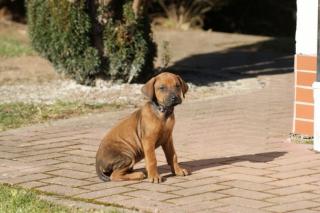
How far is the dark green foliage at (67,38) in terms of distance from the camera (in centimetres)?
1195

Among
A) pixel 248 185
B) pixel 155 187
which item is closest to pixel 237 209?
pixel 248 185

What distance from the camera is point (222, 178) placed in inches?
280

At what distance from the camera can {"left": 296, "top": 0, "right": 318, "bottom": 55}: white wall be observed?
8469mm

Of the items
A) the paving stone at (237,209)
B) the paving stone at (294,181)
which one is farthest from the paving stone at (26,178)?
the paving stone at (294,181)

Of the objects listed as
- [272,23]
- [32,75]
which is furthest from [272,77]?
[272,23]

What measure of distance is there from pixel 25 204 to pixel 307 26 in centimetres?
376

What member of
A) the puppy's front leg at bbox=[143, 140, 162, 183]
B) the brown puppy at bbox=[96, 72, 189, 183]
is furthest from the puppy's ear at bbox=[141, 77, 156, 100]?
the puppy's front leg at bbox=[143, 140, 162, 183]

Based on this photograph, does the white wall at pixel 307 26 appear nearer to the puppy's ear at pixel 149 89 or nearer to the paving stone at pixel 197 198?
the puppy's ear at pixel 149 89

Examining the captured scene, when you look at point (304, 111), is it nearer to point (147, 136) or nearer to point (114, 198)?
point (147, 136)

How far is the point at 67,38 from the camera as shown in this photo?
12.0m

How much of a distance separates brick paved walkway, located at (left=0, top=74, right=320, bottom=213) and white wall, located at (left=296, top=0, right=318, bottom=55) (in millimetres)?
1043

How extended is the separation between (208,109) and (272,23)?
13075 mm

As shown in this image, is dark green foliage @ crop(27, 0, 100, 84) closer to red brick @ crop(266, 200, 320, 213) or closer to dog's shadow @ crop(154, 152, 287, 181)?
dog's shadow @ crop(154, 152, 287, 181)

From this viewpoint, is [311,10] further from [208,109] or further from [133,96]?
[133,96]
